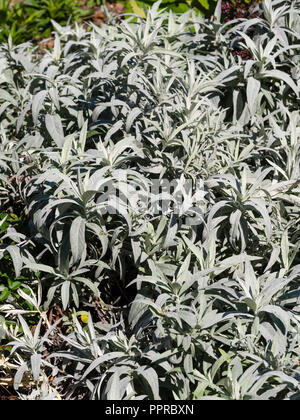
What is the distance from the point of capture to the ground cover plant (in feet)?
6.98

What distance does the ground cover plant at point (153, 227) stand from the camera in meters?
2.13

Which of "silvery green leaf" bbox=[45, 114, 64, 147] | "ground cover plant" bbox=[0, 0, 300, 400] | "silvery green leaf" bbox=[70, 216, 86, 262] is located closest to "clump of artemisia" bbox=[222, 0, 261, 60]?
"ground cover plant" bbox=[0, 0, 300, 400]

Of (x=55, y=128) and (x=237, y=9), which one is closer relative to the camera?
(x=55, y=128)

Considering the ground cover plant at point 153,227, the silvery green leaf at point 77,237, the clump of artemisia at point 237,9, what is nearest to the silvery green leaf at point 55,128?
the ground cover plant at point 153,227

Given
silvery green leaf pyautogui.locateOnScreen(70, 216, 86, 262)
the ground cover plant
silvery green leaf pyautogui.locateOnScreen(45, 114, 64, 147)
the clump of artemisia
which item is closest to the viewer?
the ground cover plant

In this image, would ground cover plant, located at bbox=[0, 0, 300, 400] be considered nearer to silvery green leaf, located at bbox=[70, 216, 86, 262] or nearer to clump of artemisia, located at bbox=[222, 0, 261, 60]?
silvery green leaf, located at bbox=[70, 216, 86, 262]

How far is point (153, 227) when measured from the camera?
2.57m

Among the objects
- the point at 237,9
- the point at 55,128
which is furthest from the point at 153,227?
the point at 237,9

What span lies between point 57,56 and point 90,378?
6.74ft

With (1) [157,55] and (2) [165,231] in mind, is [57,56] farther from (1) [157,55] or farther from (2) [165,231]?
(2) [165,231]

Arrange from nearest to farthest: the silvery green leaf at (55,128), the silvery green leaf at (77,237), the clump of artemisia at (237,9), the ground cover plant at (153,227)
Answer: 1. the ground cover plant at (153,227)
2. the silvery green leaf at (77,237)
3. the silvery green leaf at (55,128)
4. the clump of artemisia at (237,9)

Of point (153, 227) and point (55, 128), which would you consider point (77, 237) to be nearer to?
point (153, 227)

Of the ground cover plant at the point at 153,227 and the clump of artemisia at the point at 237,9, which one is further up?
the clump of artemisia at the point at 237,9

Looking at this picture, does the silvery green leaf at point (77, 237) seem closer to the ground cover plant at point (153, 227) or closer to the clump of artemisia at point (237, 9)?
the ground cover plant at point (153, 227)
